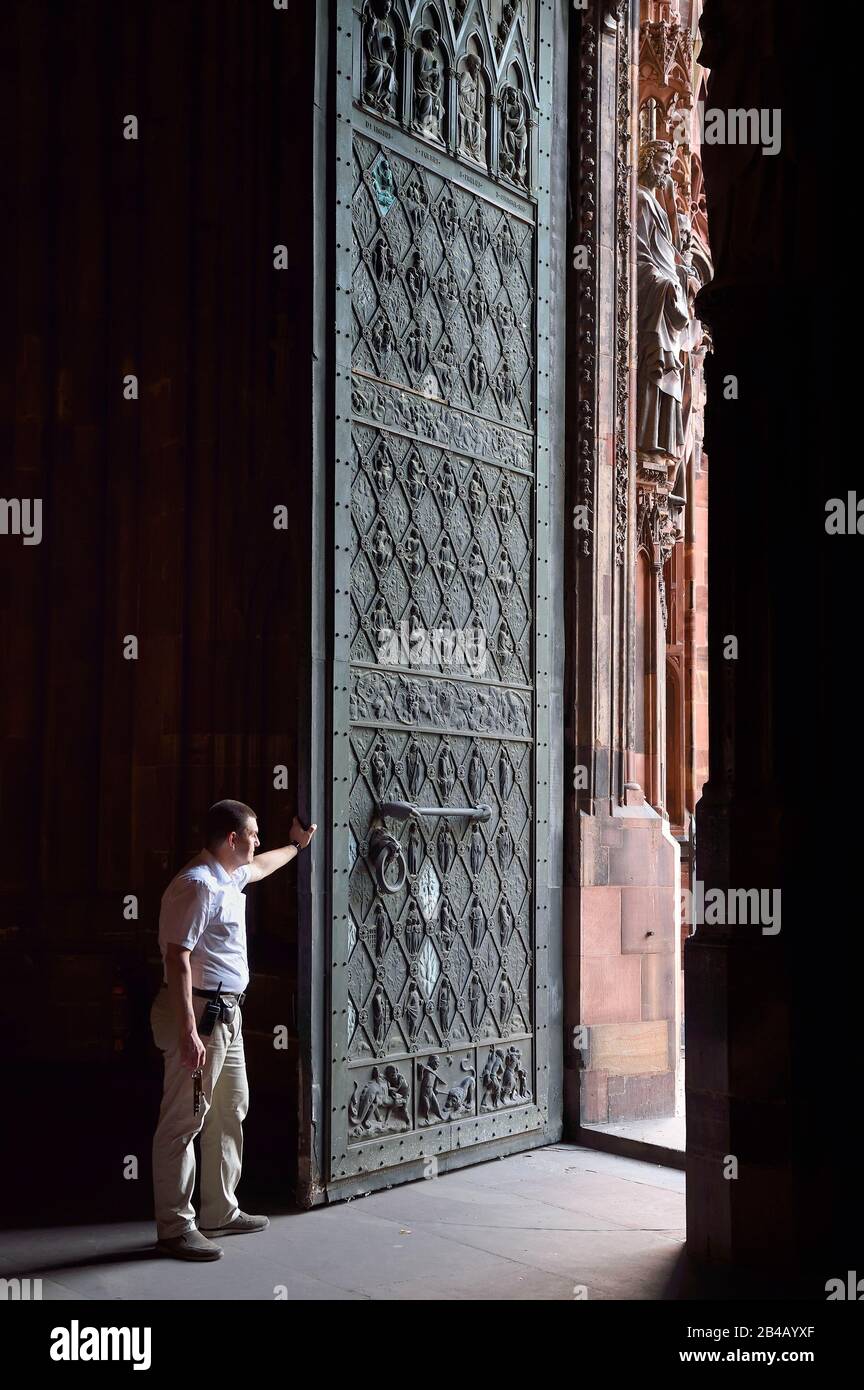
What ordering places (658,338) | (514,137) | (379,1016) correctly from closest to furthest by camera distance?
(379,1016), (514,137), (658,338)

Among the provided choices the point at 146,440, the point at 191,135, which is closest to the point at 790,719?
the point at 146,440

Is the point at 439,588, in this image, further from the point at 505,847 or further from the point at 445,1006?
the point at 445,1006

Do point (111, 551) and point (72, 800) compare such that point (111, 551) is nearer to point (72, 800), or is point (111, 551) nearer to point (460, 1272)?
point (72, 800)

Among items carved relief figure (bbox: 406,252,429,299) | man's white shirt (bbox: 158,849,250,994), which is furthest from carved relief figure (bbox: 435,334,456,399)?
man's white shirt (bbox: 158,849,250,994)

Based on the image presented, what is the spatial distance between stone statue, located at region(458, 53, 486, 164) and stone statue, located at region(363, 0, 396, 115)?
0.62 m

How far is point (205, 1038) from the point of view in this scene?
5.61 meters

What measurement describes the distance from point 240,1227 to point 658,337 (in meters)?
6.11

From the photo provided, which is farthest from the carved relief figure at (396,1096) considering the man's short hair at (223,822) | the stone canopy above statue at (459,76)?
the stone canopy above statue at (459,76)

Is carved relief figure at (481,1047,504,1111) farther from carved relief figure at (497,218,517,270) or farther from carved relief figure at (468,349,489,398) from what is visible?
carved relief figure at (497,218,517,270)

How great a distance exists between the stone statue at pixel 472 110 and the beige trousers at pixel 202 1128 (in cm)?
487

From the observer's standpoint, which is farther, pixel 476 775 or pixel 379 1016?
pixel 476 775

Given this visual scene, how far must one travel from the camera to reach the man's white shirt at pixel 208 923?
5.52 meters

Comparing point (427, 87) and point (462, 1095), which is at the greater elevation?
point (427, 87)

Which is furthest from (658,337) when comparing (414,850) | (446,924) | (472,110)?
(446,924)
